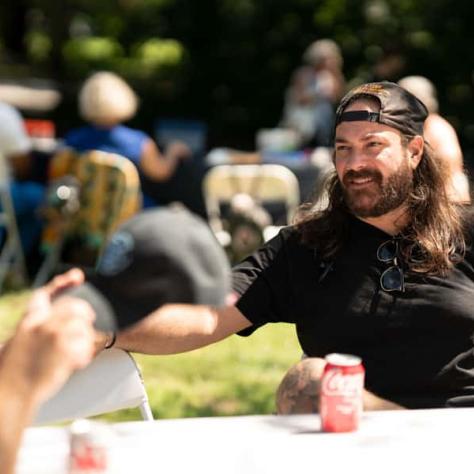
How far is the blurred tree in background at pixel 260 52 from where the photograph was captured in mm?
11656

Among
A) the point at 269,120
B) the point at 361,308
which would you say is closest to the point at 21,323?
the point at 361,308

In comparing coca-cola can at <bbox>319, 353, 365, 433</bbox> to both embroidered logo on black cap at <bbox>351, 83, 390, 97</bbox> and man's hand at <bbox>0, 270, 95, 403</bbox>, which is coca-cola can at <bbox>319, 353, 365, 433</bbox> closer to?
man's hand at <bbox>0, 270, 95, 403</bbox>

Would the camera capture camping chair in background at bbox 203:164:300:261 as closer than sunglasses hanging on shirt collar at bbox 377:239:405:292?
No

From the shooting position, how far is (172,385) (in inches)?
187

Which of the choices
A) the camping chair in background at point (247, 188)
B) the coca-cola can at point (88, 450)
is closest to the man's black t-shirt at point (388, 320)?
the coca-cola can at point (88, 450)

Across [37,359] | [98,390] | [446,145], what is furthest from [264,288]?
[446,145]

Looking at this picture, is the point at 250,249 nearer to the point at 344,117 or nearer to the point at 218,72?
the point at 344,117

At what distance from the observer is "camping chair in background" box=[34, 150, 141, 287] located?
6262mm

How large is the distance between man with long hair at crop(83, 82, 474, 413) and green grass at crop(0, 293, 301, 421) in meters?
1.72

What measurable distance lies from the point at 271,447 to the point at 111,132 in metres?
4.96

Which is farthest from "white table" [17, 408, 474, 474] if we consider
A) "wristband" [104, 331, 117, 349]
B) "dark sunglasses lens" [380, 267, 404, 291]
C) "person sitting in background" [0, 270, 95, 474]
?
"dark sunglasses lens" [380, 267, 404, 291]

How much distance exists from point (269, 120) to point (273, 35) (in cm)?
108

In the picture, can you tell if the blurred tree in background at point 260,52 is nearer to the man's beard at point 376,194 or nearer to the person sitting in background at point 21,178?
the person sitting in background at point 21,178

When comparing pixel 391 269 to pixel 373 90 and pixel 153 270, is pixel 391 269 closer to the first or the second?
pixel 373 90
